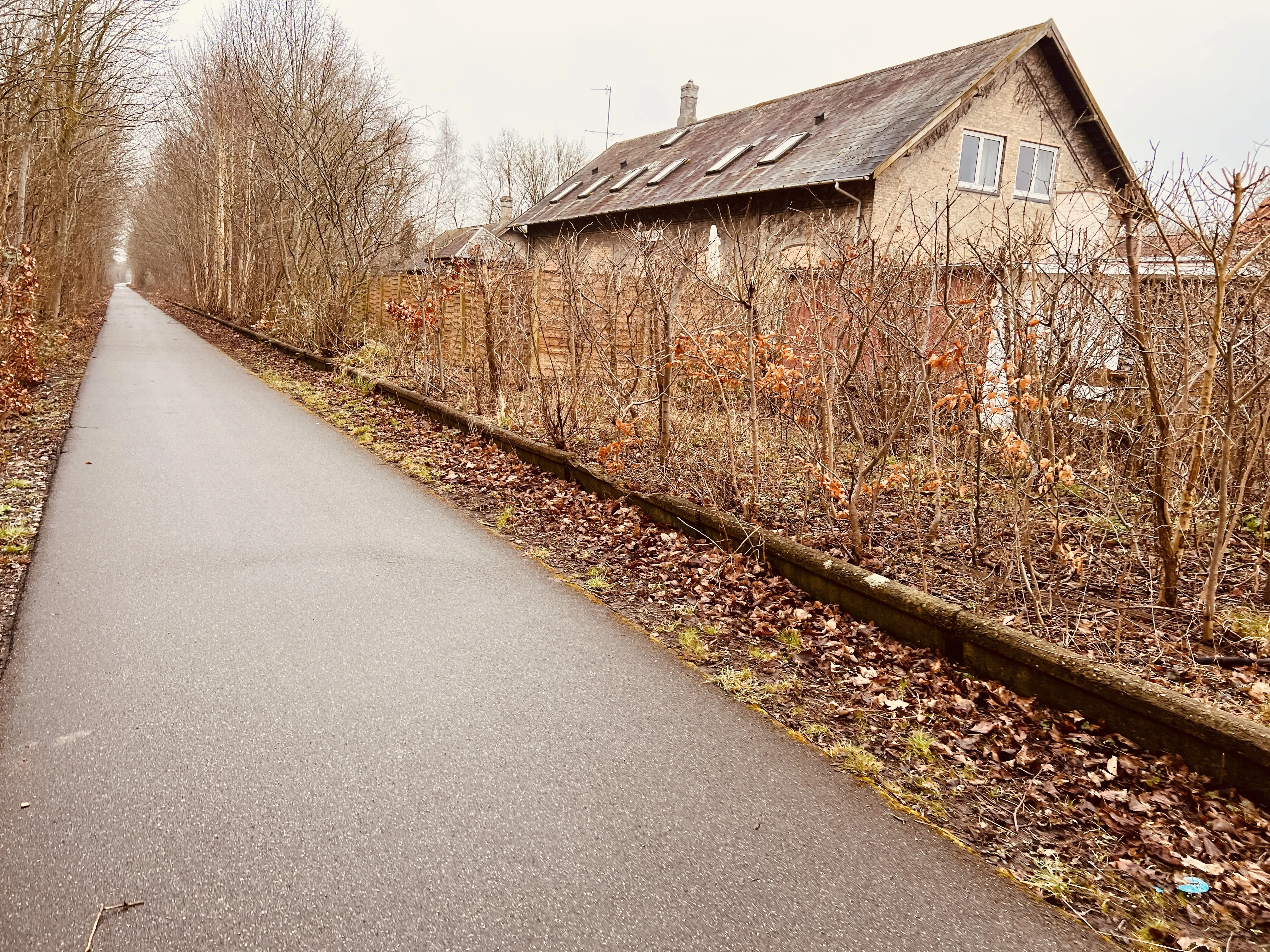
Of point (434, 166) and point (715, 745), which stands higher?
point (434, 166)

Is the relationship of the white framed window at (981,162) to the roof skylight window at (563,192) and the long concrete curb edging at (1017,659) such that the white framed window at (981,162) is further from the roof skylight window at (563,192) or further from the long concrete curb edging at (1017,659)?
the long concrete curb edging at (1017,659)

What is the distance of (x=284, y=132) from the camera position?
19.9 m

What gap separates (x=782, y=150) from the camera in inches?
822

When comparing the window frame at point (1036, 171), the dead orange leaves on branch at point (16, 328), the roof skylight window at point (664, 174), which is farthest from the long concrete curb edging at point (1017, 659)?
the roof skylight window at point (664, 174)

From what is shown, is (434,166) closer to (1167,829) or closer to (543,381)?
(543,381)

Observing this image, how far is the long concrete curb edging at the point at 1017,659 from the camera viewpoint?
3342 mm

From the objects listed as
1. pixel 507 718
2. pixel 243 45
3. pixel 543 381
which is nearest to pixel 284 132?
pixel 243 45

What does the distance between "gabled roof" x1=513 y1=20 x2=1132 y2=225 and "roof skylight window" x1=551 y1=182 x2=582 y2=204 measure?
4.78m

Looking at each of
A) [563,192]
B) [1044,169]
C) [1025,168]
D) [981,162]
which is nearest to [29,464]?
[981,162]

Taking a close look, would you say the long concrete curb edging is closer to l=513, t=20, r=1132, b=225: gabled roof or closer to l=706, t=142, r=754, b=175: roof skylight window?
l=513, t=20, r=1132, b=225: gabled roof

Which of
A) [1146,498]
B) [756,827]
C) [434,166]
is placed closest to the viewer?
[756,827]

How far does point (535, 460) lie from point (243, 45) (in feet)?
68.0

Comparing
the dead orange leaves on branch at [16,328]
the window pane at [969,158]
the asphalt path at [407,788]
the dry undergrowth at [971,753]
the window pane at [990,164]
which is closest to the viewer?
the asphalt path at [407,788]

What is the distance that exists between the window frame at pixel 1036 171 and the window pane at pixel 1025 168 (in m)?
0.01
